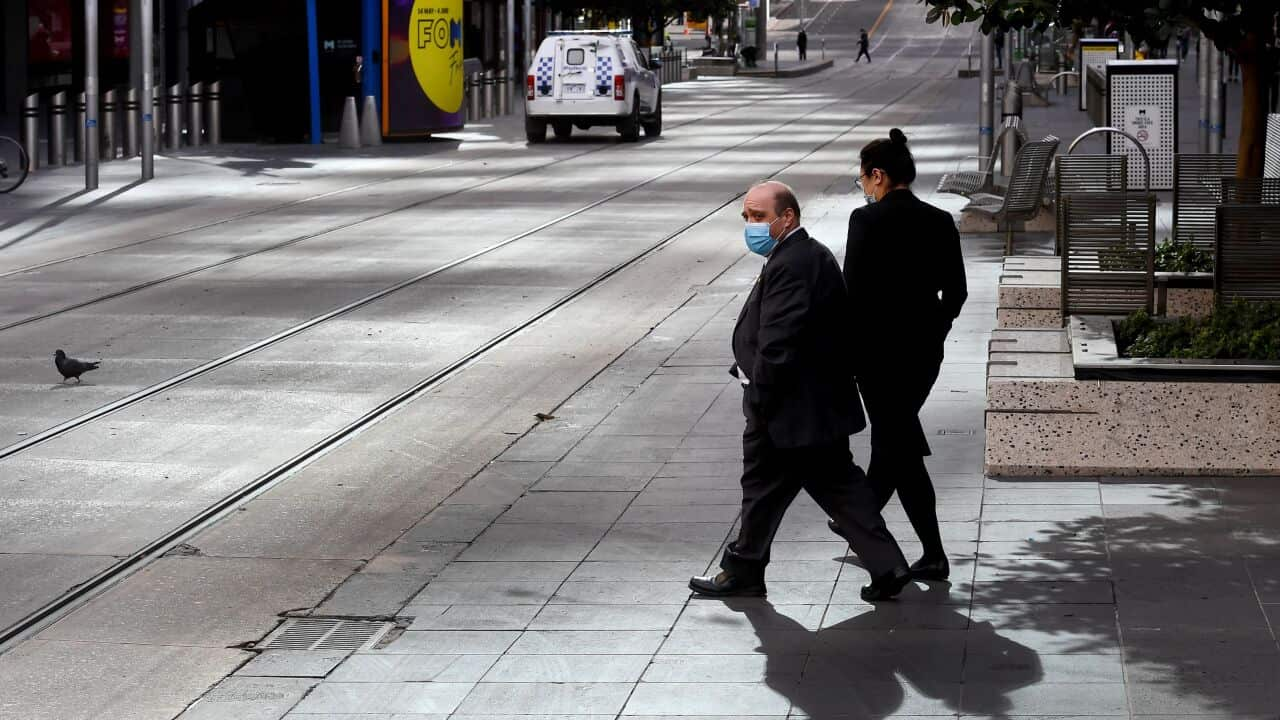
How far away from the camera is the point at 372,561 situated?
26.3 ft

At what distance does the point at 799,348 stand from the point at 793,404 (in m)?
0.21

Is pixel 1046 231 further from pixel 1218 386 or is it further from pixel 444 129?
pixel 444 129

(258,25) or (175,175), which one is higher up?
(258,25)

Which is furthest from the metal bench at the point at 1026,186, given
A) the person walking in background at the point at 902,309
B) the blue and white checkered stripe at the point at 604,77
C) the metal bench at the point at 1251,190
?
the blue and white checkered stripe at the point at 604,77

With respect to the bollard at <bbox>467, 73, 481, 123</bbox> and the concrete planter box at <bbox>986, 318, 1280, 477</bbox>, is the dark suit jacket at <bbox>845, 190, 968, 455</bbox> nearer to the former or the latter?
the concrete planter box at <bbox>986, 318, 1280, 477</bbox>

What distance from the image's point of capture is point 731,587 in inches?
285

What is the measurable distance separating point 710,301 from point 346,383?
4.38 metres

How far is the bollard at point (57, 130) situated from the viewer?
29531 millimetres

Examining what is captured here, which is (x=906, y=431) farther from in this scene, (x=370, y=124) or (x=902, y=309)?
(x=370, y=124)

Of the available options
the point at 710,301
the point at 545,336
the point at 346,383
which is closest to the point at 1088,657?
the point at 346,383

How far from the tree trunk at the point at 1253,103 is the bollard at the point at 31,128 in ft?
66.0

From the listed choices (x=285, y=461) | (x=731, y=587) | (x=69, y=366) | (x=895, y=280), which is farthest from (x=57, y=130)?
(x=731, y=587)

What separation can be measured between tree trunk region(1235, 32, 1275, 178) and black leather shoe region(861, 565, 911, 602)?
17.1ft

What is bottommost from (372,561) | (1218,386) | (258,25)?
(372,561)
